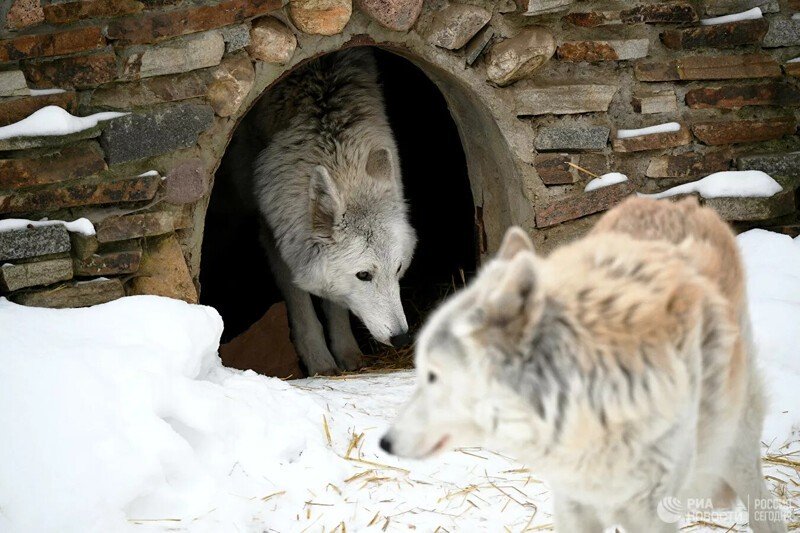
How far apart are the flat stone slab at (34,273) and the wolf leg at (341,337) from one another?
2173 mm

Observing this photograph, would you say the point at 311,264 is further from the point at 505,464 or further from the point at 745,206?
the point at 745,206

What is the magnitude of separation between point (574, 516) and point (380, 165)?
3.12 m

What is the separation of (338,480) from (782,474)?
1.75 metres

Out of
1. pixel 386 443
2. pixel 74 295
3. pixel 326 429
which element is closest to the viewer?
pixel 386 443

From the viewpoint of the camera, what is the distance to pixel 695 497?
8.96 feet

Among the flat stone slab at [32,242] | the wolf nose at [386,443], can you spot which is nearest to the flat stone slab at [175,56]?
the flat stone slab at [32,242]

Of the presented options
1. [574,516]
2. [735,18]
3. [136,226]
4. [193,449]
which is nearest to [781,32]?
[735,18]

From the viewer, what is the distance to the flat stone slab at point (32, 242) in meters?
3.70

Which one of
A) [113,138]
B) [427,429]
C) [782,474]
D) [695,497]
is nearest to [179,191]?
[113,138]

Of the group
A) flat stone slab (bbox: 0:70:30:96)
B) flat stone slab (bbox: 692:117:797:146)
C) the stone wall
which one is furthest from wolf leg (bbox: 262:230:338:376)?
flat stone slab (bbox: 692:117:797:146)

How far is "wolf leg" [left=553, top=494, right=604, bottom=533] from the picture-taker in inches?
92.7

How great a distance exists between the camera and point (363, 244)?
496 centimetres

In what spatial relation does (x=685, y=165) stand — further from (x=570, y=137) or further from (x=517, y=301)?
(x=517, y=301)

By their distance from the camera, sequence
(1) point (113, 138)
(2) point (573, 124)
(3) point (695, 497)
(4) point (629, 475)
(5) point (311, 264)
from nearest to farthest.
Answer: (4) point (629, 475), (3) point (695, 497), (1) point (113, 138), (2) point (573, 124), (5) point (311, 264)
